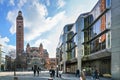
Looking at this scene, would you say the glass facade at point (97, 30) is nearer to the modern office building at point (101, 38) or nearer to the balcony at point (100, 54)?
the modern office building at point (101, 38)

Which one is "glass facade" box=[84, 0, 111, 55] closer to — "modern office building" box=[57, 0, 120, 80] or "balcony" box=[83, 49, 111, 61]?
"modern office building" box=[57, 0, 120, 80]

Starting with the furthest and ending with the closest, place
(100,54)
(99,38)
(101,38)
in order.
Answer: (99,38)
(101,38)
(100,54)

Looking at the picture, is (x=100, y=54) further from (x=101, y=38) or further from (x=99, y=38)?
(x=99, y=38)

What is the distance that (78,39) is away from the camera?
257ft

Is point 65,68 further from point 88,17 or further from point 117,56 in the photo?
point 117,56

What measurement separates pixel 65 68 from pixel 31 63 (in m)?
85.0

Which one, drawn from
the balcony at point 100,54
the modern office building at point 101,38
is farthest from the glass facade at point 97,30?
the balcony at point 100,54

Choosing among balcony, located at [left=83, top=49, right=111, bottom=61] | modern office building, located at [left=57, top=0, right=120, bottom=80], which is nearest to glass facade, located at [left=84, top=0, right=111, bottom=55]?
modern office building, located at [left=57, top=0, right=120, bottom=80]

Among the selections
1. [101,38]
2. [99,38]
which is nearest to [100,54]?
[101,38]

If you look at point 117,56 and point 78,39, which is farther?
point 78,39

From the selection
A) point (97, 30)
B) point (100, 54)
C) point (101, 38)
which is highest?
point (97, 30)

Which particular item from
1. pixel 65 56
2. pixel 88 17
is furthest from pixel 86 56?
pixel 65 56

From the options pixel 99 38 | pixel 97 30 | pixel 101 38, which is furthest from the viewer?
pixel 97 30

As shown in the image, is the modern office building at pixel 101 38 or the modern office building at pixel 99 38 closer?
the modern office building at pixel 101 38
